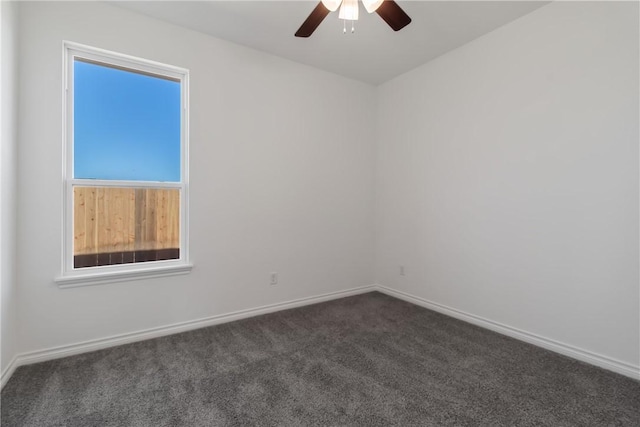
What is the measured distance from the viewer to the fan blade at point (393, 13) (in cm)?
178

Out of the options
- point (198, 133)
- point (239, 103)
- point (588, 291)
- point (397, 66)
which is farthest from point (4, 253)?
point (588, 291)

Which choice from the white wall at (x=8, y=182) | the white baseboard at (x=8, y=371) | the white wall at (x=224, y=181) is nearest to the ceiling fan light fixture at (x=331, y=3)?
the white wall at (x=224, y=181)

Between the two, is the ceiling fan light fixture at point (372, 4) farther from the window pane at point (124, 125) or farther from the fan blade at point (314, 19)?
the window pane at point (124, 125)

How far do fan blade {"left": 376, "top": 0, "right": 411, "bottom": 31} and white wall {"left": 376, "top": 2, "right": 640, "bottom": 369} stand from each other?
4.21ft

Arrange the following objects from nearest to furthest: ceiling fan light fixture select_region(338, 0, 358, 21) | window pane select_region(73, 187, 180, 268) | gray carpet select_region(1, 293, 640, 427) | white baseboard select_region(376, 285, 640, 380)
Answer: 1. gray carpet select_region(1, 293, 640, 427)
2. ceiling fan light fixture select_region(338, 0, 358, 21)
3. white baseboard select_region(376, 285, 640, 380)
4. window pane select_region(73, 187, 180, 268)

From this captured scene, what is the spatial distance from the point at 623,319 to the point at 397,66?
2.98 metres

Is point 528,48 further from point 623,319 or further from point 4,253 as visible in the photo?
point 4,253

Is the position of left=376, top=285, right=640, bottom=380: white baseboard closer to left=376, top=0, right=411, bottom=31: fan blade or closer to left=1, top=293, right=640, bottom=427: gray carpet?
left=1, top=293, right=640, bottom=427: gray carpet

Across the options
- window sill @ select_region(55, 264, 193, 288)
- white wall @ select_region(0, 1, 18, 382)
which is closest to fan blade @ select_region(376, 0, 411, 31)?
white wall @ select_region(0, 1, 18, 382)

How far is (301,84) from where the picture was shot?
331 cm

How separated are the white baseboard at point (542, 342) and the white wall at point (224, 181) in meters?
1.01

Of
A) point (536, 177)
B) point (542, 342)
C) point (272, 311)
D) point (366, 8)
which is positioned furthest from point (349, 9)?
point (542, 342)

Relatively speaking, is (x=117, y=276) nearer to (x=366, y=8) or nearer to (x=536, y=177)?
(x=366, y=8)

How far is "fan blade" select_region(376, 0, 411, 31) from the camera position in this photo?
1.78m
